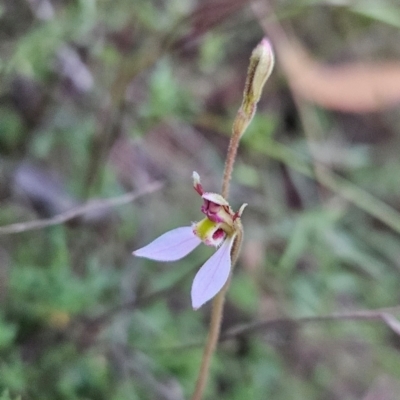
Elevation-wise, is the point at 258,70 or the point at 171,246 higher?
the point at 258,70

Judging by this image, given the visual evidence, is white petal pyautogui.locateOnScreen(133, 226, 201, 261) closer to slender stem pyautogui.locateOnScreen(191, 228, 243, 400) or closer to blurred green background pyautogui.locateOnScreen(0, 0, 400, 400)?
slender stem pyautogui.locateOnScreen(191, 228, 243, 400)

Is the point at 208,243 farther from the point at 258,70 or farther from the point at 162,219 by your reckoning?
the point at 162,219

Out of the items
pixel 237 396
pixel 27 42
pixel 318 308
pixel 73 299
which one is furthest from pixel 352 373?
pixel 27 42

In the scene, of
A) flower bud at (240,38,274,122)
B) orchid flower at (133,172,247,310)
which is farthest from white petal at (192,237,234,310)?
flower bud at (240,38,274,122)

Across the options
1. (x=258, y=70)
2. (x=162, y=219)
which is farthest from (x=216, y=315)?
(x=162, y=219)

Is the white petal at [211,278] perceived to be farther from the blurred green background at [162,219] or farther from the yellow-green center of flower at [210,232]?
the blurred green background at [162,219]

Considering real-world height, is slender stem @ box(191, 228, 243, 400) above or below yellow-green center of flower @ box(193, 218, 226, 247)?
below

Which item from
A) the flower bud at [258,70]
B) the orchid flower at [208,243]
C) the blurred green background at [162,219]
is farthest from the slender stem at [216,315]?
the blurred green background at [162,219]
